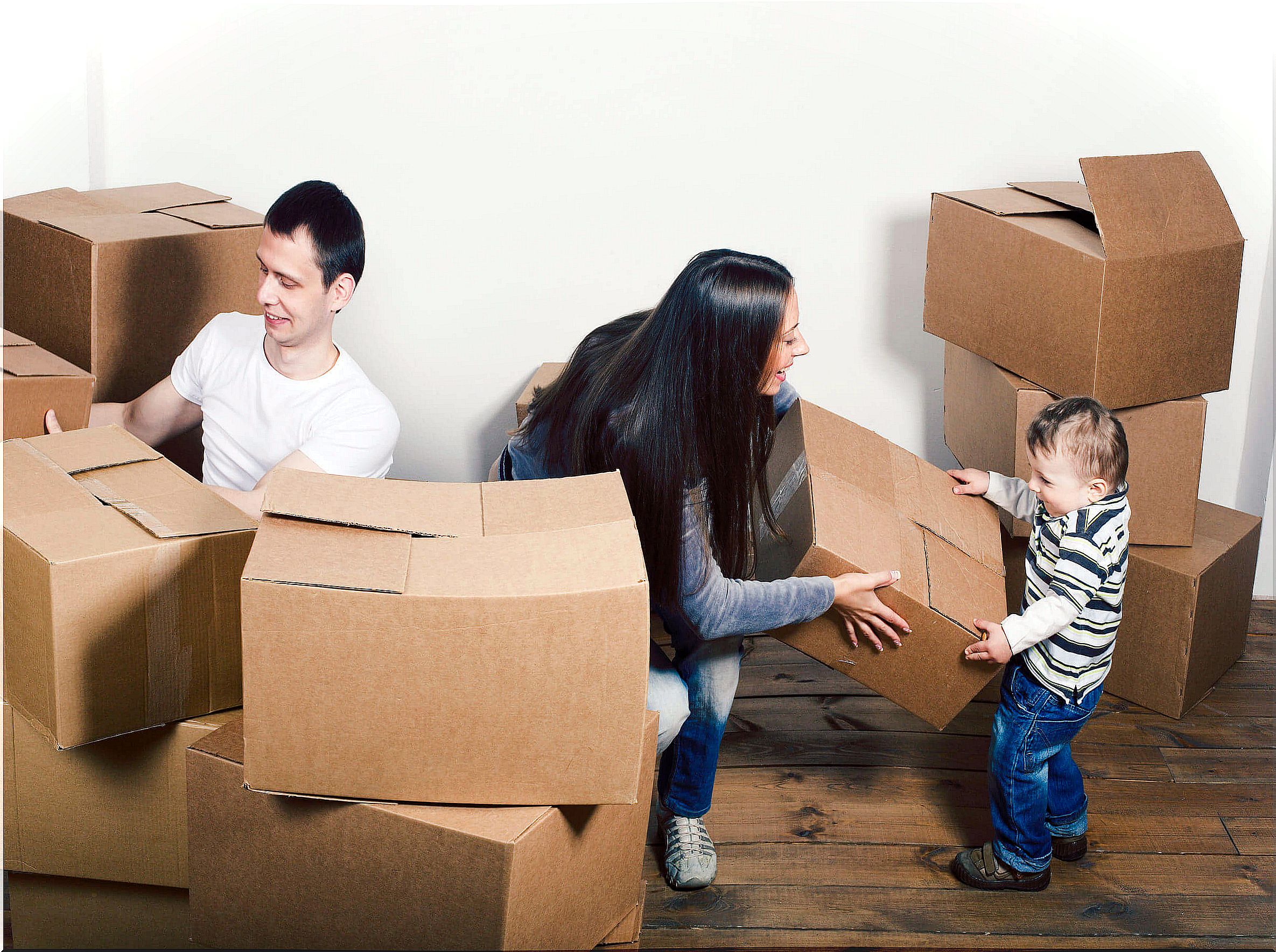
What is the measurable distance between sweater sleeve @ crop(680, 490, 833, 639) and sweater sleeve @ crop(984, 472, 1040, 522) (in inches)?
17.2

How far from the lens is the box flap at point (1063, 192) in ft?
6.07

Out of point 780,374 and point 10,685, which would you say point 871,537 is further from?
point 10,685

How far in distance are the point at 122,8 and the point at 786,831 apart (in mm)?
1975

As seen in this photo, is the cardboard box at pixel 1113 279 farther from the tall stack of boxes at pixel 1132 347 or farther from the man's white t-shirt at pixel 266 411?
the man's white t-shirt at pixel 266 411

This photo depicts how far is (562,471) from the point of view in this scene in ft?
4.57

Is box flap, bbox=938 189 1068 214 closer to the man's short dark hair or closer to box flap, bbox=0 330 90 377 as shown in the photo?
the man's short dark hair

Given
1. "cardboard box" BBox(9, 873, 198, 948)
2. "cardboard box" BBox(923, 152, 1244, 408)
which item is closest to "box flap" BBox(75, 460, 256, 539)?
"cardboard box" BBox(9, 873, 198, 948)

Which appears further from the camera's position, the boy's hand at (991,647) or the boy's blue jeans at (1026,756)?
the boy's blue jeans at (1026,756)

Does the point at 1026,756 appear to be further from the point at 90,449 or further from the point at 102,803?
the point at 90,449

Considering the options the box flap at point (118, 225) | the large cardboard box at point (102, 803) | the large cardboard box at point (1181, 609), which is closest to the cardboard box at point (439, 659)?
the large cardboard box at point (102, 803)

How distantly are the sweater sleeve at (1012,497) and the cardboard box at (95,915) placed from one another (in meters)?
1.25

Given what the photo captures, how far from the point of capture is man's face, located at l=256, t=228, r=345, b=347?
1636 mm

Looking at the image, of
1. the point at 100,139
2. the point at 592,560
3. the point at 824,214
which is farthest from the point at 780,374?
the point at 100,139

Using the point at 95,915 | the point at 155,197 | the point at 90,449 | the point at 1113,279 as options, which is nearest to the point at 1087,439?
the point at 1113,279
